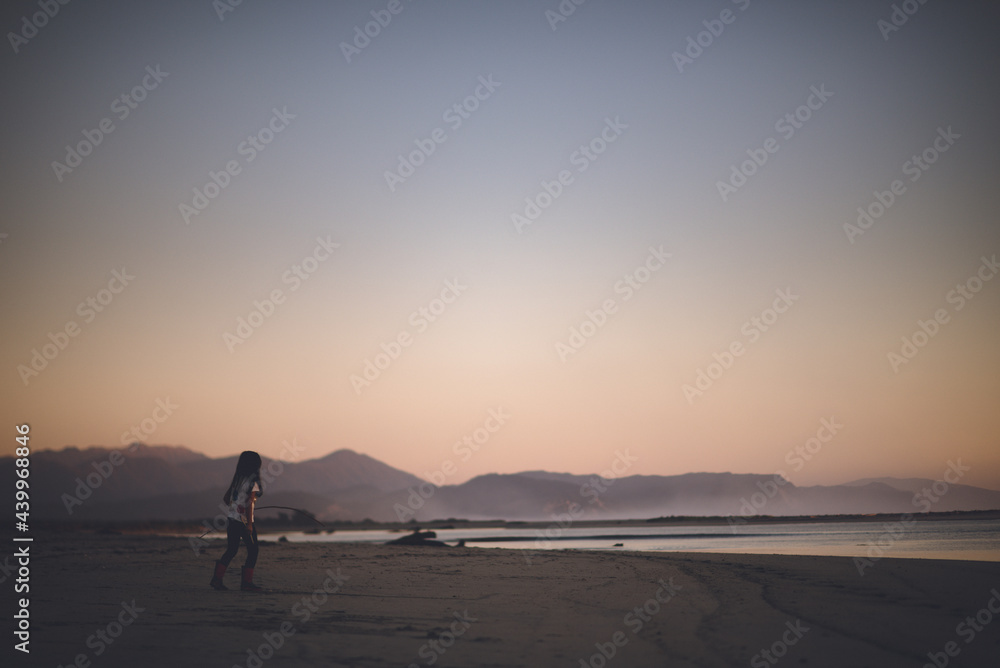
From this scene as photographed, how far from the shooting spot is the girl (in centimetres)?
1082

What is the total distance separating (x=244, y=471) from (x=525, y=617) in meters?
5.30

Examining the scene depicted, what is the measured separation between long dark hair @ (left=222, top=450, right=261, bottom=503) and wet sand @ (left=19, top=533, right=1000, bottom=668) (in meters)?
1.60

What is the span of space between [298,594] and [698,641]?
6.54 meters

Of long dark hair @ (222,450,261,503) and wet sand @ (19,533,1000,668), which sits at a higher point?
long dark hair @ (222,450,261,503)

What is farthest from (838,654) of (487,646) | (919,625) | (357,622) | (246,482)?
(246,482)

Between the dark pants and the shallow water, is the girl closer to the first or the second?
the dark pants

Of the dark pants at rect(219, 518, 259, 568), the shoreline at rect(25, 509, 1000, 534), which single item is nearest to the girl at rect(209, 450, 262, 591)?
the dark pants at rect(219, 518, 259, 568)

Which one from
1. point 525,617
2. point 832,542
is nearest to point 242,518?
point 525,617

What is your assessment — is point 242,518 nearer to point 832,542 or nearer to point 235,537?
point 235,537

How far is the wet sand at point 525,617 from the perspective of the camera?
6.55 m

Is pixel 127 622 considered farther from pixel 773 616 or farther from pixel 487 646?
pixel 773 616

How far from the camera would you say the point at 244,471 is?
436 inches

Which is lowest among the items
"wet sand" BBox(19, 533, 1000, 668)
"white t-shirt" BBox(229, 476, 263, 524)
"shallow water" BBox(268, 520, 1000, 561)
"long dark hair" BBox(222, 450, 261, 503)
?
"wet sand" BBox(19, 533, 1000, 668)

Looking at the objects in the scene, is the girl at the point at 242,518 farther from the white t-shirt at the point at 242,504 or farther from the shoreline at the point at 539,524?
the shoreline at the point at 539,524
